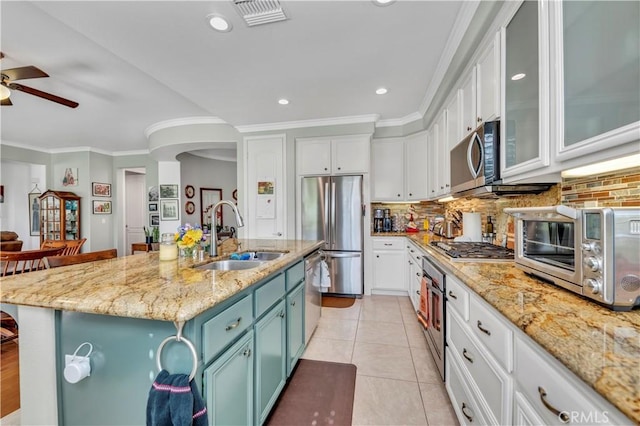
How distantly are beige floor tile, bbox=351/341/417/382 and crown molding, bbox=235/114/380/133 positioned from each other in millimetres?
2911

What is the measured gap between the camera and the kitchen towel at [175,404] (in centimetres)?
84

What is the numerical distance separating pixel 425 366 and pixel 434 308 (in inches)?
21.9

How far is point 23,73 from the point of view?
2.33 meters

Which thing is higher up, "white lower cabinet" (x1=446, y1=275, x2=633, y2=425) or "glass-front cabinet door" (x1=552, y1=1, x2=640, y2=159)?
"glass-front cabinet door" (x1=552, y1=1, x2=640, y2=159)

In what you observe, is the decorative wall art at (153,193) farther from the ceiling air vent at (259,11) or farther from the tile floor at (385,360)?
the ceiling air vent at (259,11)

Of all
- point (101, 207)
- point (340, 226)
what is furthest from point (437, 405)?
point (101, 207)

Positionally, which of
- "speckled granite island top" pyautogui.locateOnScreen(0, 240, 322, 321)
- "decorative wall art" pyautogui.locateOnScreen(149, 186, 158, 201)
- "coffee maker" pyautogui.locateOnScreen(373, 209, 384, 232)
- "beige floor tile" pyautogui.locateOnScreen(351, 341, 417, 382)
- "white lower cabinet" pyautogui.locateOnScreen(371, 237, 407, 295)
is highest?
"decorative wall art" pyautogui.locateOnScreen(149, 186, 158, 201)

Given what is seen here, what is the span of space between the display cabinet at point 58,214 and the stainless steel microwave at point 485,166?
24.6ft

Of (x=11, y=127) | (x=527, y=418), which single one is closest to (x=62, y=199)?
(x=11, y=127)

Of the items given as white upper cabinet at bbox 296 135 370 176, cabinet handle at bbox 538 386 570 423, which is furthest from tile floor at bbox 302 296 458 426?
white upper cabinet at bbox 296 135 370 176

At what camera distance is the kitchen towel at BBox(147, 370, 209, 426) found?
2.75 ft

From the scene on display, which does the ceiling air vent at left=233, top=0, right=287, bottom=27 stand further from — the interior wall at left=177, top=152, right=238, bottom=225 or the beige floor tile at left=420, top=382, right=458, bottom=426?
the interior wall at left=177, top=152, right=238, bottom=225

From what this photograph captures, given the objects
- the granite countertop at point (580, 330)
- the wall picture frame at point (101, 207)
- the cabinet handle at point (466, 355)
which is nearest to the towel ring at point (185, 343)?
the granite countertop at point (580, 330)

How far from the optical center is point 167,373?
3.04 ft
